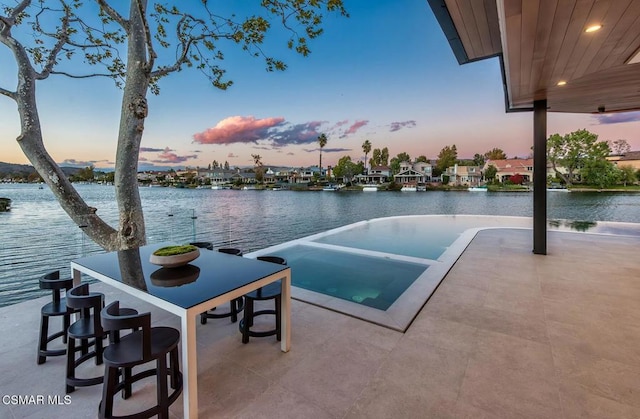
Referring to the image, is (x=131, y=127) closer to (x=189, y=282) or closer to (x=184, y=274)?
(x=184, y=274)

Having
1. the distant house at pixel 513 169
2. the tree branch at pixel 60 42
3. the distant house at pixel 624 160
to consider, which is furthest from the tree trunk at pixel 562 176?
the tree branch at pixel 60 42

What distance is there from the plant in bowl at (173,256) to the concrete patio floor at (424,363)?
76 cm

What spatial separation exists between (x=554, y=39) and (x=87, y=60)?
20.8ft

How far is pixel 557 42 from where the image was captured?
8.30ft

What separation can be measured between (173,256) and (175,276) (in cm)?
19

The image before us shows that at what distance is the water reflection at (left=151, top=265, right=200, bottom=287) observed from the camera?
1.83 metres

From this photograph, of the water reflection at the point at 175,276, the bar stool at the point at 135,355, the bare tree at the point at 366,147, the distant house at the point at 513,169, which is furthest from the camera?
the bare tree at the point at 366,147

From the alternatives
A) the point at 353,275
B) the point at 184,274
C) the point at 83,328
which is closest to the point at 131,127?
the point at 184,274

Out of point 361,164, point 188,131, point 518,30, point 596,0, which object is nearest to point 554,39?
point 518,30

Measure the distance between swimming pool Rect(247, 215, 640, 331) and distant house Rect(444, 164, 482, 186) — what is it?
3830 centimetres

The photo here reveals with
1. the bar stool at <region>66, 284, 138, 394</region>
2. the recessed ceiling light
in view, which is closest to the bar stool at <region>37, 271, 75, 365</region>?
the bar stool at <region>66, 284, 138, 394</region>

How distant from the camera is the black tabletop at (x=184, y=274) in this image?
1645mm

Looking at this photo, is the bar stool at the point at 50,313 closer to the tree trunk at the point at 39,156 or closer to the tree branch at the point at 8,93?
the tree trunk at the point at 39,156

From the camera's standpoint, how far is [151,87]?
486cm
